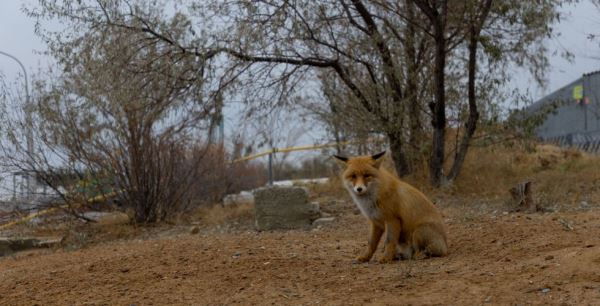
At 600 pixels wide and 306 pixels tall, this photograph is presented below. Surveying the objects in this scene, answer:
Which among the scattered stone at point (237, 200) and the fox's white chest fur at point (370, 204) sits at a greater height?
the scattered stone at point (237, 200)

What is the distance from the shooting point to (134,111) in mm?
10898

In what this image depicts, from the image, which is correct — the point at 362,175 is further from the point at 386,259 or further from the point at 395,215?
the point at 386,259

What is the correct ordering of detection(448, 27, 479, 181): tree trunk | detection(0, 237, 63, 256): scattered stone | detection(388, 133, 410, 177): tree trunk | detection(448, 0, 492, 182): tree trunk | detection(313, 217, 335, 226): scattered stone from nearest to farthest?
detection(313, 217, 335, 226): scattered stone
detection(0, 237, 63, 256): scattered stone
detection(448, 0, 492, 182): tree trunk
detection(448, 27, 479, 181): tree trunk
detection(388, 133, 410, 177): tree trunk

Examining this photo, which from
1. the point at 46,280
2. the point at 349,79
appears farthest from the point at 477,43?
the point at 46,280

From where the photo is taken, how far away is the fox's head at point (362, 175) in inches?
249

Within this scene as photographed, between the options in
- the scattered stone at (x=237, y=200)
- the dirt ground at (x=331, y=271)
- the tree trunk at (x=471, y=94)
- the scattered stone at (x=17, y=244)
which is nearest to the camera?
the dirt ground at (x=331, y=271)

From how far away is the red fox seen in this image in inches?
249

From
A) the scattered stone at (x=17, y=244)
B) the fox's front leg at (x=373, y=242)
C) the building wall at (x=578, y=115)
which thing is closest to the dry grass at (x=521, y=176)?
the fox's front leg at (x=373, y=242)

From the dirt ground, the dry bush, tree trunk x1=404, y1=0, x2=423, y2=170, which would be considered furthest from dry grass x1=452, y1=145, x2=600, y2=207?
the dry bush

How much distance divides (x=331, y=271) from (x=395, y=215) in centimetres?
89

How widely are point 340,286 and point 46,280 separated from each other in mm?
3136

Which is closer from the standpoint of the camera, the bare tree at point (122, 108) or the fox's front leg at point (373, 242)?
the fox's front leg at point (373, 242)

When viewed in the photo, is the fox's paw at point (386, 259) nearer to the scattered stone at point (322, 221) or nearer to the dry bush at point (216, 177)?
the scattered stone at point (322, 221)

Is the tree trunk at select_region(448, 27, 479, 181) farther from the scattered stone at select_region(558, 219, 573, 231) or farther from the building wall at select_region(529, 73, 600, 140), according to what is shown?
the building wall at select_region(529, 73, 600, 140)
